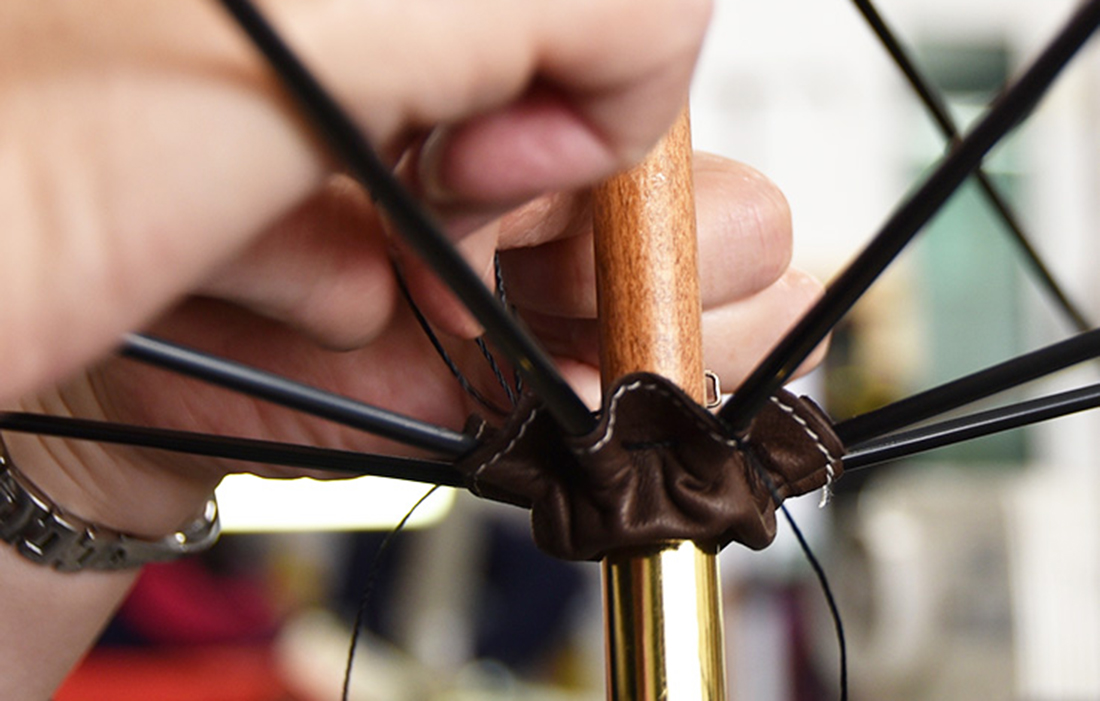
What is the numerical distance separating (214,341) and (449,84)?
0.16 metres

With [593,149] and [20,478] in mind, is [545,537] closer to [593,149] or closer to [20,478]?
[593,149]

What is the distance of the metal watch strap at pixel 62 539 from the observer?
0.29 metres

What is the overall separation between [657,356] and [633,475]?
0.07 ft

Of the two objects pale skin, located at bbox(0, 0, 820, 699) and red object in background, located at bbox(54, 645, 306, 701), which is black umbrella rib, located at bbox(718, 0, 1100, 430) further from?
red object in background, located at bbox(54, 645, 306, 701)

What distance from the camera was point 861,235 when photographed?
2328 millimetres

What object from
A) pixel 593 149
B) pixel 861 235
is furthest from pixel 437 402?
pixel 861 235

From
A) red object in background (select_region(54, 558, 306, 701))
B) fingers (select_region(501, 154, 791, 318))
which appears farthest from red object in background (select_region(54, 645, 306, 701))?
fingers (select_region(501, 154, 791, 318))

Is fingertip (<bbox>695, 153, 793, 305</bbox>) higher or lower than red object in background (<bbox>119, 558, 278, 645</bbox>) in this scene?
lower

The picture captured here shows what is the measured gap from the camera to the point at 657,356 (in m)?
0.18

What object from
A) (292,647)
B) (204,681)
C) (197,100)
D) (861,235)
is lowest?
(197,100)

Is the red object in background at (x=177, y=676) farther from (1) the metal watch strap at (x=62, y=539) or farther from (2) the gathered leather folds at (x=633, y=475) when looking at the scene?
(2) the gathered leather folds at (x=633, y=475)

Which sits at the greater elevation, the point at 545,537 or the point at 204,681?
the point at 204,681

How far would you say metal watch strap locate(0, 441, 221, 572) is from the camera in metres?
0.29

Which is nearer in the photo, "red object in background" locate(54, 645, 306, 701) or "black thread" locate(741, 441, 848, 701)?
"black thread" locate(741, 441, 848, 701)
